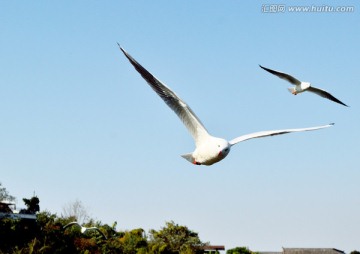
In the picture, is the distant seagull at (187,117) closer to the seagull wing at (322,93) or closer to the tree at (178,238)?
the seagull wing at (322,93)

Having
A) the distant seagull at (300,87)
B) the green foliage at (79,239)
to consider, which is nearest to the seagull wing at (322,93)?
the distant seagull at (300,87)

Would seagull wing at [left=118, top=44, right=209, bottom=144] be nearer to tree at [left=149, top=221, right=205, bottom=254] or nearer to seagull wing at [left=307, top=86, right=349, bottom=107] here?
seagull wing at [left=307, top=86, right=349, bottom=107]

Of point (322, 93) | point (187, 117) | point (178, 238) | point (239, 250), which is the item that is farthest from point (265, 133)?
point (239, 250)

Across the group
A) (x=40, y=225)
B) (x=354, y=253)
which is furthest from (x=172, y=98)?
(x=354, y=253)

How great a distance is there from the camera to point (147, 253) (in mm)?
27781

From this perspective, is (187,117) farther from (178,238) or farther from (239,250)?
(239,250)

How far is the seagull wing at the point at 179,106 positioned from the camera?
465 inches

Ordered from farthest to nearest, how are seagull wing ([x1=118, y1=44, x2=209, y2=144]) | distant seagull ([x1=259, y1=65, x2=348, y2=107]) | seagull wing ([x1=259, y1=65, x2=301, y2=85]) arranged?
seagull wing ([x1=259, y1=65, x2=301, y2=85]) → distant seagull ([x1=259, y1=65, x2=348, y2=107]) → seagull wing ([x1=118, y1=44, x2=209, y2=144])

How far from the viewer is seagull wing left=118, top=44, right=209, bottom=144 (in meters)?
11.8

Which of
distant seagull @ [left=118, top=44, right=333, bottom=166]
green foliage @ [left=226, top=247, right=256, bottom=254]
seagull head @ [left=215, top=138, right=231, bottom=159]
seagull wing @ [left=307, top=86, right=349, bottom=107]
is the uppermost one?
green foliage @ [left=226, top=247, right=256, bottom=254]

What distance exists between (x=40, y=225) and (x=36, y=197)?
12.9ft

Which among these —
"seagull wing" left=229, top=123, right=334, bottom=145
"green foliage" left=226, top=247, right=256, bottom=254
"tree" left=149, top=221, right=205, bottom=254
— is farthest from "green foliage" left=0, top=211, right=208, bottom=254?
"seagull wing" left=229, top=123, right=334, bottom=145

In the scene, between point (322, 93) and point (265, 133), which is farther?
point (322, 93)

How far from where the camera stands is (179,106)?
468 inches
